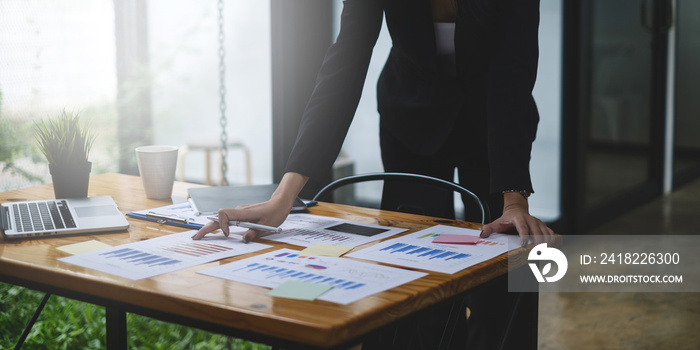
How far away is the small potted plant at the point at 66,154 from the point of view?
5.16ft

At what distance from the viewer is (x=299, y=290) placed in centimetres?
90

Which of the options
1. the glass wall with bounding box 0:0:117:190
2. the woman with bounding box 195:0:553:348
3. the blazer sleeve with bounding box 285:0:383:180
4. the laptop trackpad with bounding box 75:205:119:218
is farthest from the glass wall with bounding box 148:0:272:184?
the laptop trackpad with bounding box 75:205:119:218

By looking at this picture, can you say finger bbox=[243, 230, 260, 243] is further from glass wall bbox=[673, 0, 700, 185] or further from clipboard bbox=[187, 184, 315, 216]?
glass wall bbox=[673, 0, 700, 185]

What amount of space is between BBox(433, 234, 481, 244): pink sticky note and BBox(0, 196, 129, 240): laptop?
1.89ft

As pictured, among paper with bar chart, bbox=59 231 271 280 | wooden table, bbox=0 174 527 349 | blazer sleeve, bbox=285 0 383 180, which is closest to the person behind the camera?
wooden table, bbox=0 174 527 349

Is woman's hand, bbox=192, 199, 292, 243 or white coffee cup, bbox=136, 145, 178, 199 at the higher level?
white coffee cup, bbox=136, 145, 178, 199

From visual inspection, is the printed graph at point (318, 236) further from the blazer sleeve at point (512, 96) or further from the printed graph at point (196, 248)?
the blazer sleeve at point (512, 96)

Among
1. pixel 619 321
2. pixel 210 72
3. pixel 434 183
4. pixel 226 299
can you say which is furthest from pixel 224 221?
pixel 210 72

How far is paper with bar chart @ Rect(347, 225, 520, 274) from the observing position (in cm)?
105

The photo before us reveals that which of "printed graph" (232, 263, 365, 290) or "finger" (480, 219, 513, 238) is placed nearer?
"printed graph" (232, 263, 365, 290)

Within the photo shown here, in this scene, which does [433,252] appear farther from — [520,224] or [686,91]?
[686,91]

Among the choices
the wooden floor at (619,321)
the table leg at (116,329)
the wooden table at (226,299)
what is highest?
the wooden table at (226,299)

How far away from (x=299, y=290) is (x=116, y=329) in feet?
1.50

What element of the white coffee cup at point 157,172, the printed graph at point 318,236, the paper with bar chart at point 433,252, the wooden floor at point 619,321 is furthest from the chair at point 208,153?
the paper with bar chart at point 433,252
